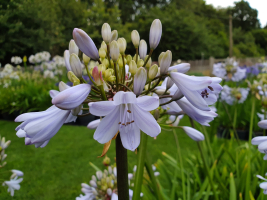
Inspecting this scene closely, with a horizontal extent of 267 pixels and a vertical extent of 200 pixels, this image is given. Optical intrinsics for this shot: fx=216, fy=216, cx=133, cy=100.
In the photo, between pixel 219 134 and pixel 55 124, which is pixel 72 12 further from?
pixel 55 124

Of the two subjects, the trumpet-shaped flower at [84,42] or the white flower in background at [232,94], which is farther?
the white flower in background at [232,94]

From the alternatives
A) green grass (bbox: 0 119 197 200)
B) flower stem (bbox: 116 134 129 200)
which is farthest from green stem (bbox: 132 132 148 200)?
green grass (bbox: 0 119 197 200)

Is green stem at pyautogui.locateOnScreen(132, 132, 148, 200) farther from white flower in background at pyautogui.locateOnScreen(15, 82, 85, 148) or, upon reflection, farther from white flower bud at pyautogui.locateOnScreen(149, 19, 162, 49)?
white flower bud at pyautogui.locateOnScreen(149, 19, 162, 49)

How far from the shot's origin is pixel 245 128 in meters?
4.48

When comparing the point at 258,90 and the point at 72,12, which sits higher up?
the point at 72,12

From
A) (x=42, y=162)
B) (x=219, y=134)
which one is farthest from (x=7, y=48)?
(x=219, y=134)

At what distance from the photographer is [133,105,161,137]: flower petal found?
0.75 metres

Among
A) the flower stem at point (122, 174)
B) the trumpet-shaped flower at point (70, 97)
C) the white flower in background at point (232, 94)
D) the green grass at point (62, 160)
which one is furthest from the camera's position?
the white flower in background at point (232, 94)

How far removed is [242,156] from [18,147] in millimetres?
3783

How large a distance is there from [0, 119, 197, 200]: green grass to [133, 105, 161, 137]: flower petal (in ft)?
4.85

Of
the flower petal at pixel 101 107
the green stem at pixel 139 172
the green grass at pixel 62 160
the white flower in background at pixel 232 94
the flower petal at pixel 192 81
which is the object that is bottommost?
the green grass at pixel 62 160

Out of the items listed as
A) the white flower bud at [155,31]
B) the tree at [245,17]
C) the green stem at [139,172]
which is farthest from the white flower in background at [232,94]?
the tree at [245,17]

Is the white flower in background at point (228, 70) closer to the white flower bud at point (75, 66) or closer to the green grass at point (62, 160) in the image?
the green grass at point (62, 160)

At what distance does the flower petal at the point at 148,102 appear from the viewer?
0.73 m
